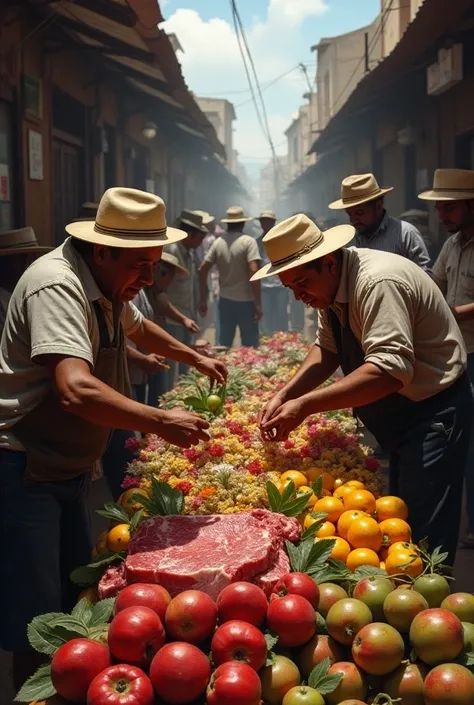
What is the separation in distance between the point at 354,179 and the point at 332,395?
3309mm

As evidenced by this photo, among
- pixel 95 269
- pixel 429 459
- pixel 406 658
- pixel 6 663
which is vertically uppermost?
pixel 95 269

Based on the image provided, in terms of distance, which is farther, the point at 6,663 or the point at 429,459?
the point at 6,663

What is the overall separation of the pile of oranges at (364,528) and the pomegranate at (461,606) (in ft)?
0.85

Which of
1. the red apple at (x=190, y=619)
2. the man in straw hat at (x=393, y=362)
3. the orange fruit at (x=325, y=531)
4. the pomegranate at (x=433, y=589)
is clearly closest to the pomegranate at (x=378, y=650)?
the pomegranate at (x=433, y=589)

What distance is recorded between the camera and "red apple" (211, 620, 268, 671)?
78.3 inches

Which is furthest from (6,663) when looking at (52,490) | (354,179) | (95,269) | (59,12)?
(59,12)

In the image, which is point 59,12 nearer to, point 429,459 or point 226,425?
point 226,425

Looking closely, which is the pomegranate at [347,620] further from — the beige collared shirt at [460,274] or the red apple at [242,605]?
the beige collared shirt at [460,274]

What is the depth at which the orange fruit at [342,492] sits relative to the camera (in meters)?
3.11

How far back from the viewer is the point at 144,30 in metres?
7.54

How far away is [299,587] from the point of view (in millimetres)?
2252

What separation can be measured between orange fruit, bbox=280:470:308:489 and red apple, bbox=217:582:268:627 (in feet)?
3.55

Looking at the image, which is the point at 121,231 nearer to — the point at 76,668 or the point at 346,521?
the point at 346,521

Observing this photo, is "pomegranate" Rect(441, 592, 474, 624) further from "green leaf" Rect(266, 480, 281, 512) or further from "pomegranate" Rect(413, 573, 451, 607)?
"green leaf" Rect(266, 480, 281, 512)
